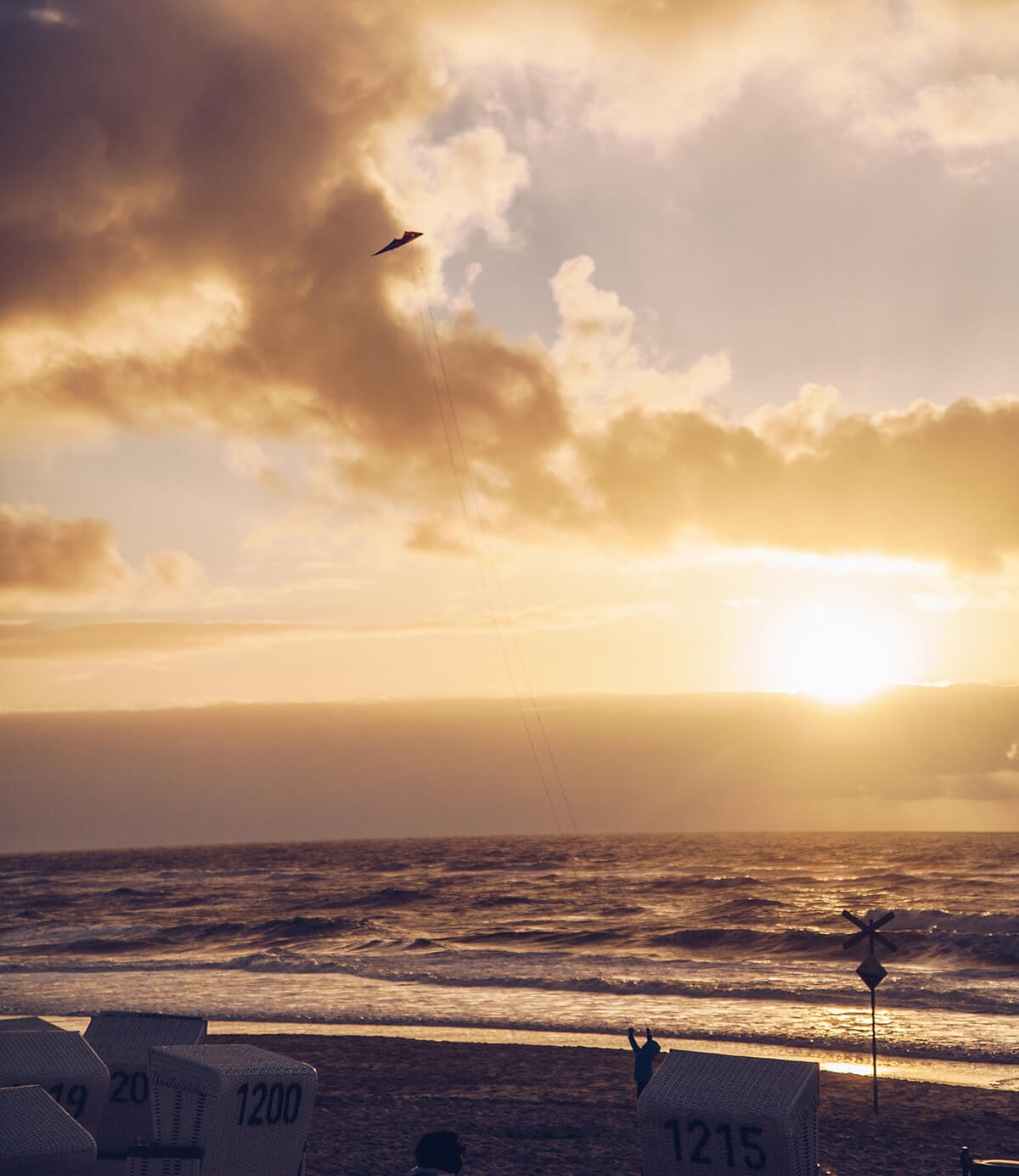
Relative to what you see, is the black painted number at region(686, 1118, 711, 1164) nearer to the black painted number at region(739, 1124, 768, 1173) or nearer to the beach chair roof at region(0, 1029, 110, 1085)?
the black painted number at region(739, 1124, 768, 1173)

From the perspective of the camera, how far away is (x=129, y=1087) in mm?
9430

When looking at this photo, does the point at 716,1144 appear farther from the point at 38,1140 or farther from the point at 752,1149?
the point at 38,1140

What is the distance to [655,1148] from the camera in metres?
7.91

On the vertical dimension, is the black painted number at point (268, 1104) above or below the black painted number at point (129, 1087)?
above

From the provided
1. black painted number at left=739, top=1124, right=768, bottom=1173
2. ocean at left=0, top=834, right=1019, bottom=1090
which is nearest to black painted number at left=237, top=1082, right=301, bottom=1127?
black painted number at left=739, top=1124, right=768, bottom=1173

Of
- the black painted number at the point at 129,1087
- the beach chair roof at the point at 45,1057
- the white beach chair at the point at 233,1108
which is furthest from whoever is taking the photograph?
the black painted number at the point at 129,1087

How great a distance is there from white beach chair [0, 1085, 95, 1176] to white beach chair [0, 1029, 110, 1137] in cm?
140

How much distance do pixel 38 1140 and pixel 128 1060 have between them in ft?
11.1

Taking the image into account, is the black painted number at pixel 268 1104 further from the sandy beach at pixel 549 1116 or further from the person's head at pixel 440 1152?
the sandy beach at pixel 549 1116

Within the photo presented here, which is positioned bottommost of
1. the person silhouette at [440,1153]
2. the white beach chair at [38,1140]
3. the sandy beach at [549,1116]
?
the sandy beach at [549,1116]

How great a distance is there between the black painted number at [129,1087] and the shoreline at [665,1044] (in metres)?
9.00

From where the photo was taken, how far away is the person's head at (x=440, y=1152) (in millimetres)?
5547

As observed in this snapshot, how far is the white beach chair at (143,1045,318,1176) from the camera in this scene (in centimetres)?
722

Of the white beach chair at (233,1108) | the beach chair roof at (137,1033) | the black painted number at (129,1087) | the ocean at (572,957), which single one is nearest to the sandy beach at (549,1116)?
the ocean at (572,957)
